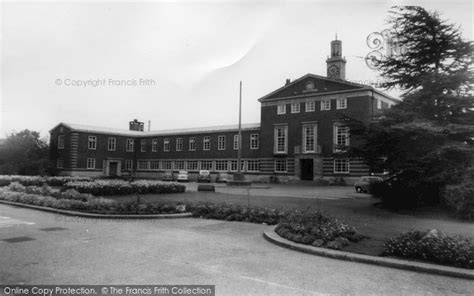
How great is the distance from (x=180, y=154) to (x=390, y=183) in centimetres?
4656

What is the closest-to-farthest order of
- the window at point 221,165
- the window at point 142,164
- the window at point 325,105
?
1. the window at point 325,105
2. the window at point 221,165
3. the window at point 142,164

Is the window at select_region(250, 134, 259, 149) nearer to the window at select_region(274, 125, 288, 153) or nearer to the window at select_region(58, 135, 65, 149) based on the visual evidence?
the window at select_region(274, 125, 288, 153)

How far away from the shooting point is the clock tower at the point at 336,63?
170 ft

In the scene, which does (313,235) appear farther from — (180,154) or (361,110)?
(180,154)

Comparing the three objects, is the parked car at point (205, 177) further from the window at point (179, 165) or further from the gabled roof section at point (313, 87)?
the gabled roof section at point (313, 87)

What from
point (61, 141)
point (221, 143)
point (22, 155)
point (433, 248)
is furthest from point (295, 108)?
point (433, 248)

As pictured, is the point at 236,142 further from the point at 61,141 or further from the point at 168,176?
the point at 61,141

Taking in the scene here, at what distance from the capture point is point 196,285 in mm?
6152

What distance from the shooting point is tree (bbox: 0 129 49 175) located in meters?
47.1

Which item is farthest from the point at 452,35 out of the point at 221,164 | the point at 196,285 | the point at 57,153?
the point at 57,153

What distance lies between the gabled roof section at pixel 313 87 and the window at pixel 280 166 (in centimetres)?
860

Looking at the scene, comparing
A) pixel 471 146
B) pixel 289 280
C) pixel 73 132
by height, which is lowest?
pixel 289 280

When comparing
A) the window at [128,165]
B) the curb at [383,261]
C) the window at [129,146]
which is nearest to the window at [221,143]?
the window at [129,146]

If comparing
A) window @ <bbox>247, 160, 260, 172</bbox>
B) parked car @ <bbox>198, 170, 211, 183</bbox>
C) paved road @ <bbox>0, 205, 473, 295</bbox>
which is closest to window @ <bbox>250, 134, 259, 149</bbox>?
window @ <bbox>247, 160, 260, 172</bbox>
